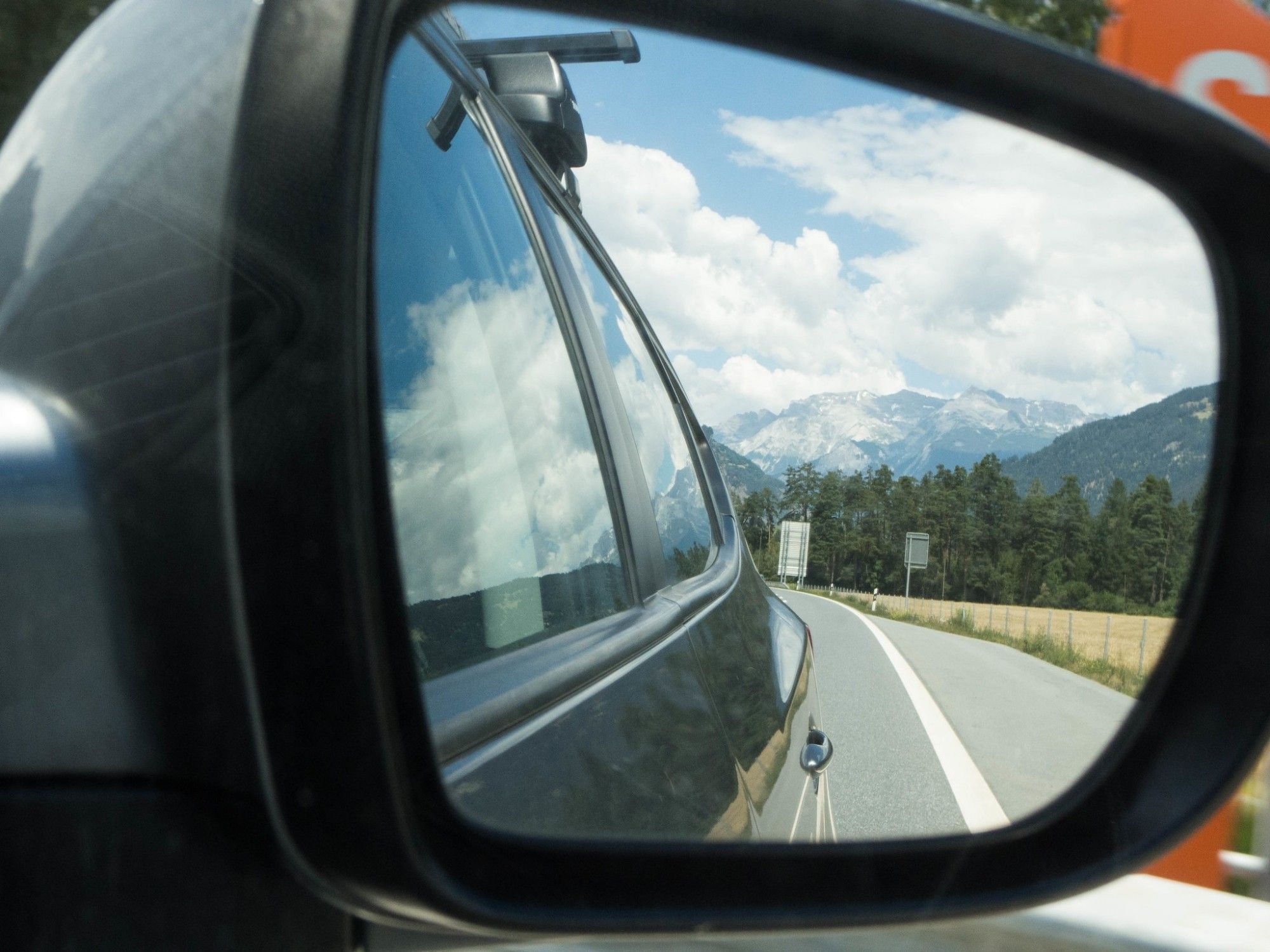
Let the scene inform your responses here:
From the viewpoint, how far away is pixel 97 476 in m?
0.93

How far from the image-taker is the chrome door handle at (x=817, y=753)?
1810mm

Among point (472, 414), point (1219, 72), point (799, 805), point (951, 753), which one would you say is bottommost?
point (799, 805)

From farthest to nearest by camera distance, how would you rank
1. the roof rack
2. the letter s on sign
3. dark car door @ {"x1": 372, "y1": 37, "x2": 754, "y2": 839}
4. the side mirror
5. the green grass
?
Result: 1. the letter s on sign
2. the green grass
3. the roof rack
4. dark car door @ {"x1": 372, "y1": 37, "x2": 754, "y2": 839}
5. the side mirror

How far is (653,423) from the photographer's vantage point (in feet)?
7.02

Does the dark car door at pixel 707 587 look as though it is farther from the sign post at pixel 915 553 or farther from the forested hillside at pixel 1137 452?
the forested hillside at pixel 1137 452

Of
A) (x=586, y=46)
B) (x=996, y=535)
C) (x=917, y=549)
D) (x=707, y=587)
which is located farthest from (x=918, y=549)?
(x=586, y=46)

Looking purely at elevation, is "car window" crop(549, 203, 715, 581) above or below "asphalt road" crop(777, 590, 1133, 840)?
above

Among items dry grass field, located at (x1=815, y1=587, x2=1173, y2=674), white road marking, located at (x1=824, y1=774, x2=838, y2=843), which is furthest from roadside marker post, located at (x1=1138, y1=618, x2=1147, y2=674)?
white road marking, located at (x1=824, y1=774, x2=838, y2=843)

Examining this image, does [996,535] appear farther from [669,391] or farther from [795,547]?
[669,391]

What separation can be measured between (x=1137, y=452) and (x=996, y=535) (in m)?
0.23

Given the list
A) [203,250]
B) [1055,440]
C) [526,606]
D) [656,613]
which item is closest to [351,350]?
[203,250]

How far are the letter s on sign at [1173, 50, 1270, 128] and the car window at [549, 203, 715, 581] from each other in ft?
10.2

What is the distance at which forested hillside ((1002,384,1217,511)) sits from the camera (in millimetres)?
1464

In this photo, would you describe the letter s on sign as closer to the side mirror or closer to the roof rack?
the side mirror
